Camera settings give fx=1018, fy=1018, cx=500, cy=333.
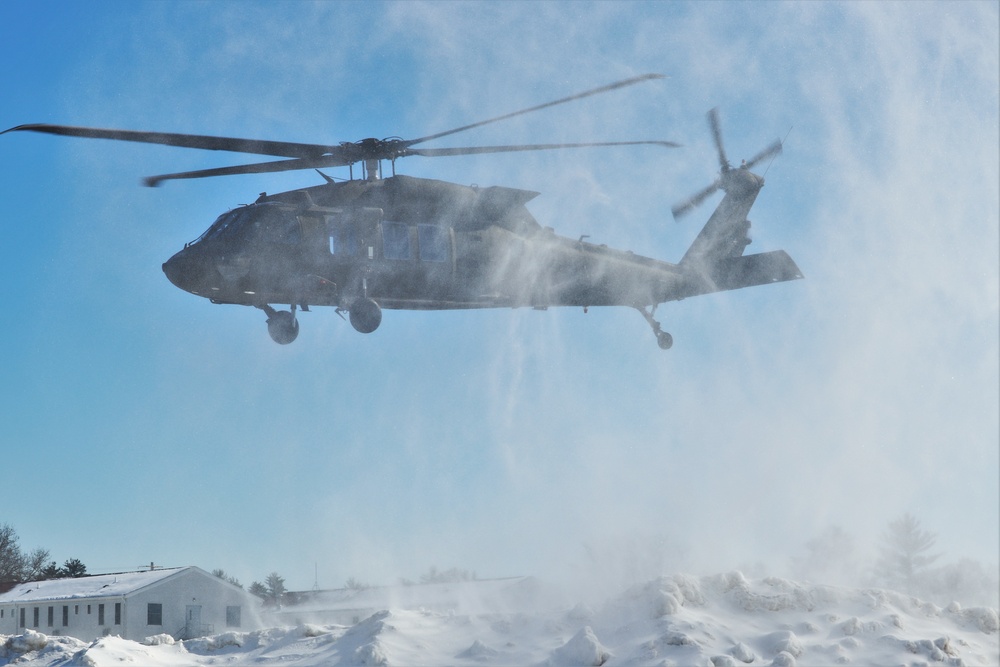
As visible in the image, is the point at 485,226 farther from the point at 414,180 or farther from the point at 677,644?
the point at 677,644

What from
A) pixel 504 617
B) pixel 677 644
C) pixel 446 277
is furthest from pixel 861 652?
pixel 446 277

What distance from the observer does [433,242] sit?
67.3ft

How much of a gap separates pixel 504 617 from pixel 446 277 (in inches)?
279

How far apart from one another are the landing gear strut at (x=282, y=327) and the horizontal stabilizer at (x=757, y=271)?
464 inches

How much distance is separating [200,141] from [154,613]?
23154 millimetres

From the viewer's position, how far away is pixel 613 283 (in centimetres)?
2403

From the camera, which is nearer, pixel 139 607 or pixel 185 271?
pixel 185 271

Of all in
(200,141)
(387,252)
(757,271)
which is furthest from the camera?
(757,271)

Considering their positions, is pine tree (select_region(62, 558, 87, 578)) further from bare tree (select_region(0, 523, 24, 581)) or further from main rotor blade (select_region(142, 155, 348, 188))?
main rotor blade (select_region(142, 155, 348, 188))

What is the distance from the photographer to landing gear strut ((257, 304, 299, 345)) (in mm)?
19109

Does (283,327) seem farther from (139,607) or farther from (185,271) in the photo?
(139,607)

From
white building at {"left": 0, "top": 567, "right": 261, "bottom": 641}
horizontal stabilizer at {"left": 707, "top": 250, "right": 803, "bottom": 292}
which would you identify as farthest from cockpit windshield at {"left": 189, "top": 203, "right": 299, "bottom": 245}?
white building at {"left": 0, "top": 567, "right": 261, "bottom": 641}

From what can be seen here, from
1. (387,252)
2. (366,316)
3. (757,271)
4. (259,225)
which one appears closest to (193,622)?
(366,316)

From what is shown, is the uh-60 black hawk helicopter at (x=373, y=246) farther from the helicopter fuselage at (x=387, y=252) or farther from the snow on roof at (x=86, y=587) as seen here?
the snow on roof at (x=86, y=587)
